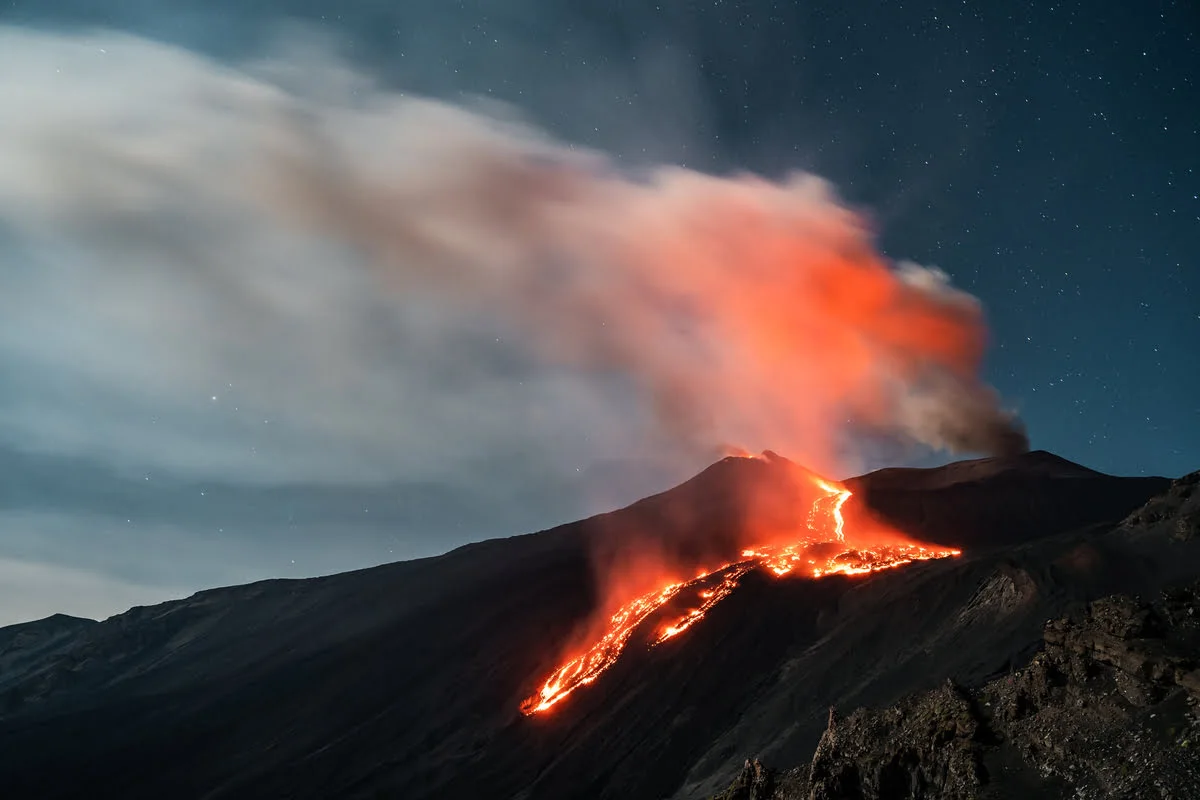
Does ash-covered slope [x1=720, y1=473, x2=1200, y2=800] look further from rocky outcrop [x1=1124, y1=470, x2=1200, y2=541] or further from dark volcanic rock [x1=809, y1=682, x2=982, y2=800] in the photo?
rocky outcrop [x1=1124, y1=470, x2=1200, y2=541]

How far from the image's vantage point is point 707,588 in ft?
251

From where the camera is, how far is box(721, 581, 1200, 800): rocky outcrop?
47.4 ft

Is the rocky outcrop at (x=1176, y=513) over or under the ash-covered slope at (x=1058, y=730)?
over

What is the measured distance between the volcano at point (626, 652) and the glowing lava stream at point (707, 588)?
543 millimetres

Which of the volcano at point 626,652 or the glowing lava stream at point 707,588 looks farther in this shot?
the glowing lava stream at point 707,588

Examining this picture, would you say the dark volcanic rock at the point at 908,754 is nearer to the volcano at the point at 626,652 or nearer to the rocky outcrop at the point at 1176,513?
the volcano at the point at 626,652

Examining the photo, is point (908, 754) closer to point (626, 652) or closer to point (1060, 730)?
point (1060, 730)

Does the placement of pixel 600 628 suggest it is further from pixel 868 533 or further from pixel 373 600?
pixel 373 600

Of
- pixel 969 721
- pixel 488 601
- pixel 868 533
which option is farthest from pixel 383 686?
pixel 969 721

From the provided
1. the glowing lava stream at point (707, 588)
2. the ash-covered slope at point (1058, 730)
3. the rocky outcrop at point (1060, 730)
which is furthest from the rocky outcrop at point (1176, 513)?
the rocky outcrop at point (1060, 730)

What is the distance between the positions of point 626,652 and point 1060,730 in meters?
54.4

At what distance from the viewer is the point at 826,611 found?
6456 centimetres

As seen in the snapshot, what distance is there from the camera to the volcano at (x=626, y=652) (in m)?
48.5

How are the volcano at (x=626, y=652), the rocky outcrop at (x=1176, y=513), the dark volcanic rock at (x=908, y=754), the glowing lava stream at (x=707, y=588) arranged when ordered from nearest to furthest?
the dark volcanic rock at (x=908, y=754) → the rocky outcrop at (x=1176, y=513) → the volcano at (x=626, y=652) → the glowing lava stream at (x=707, y=588)
